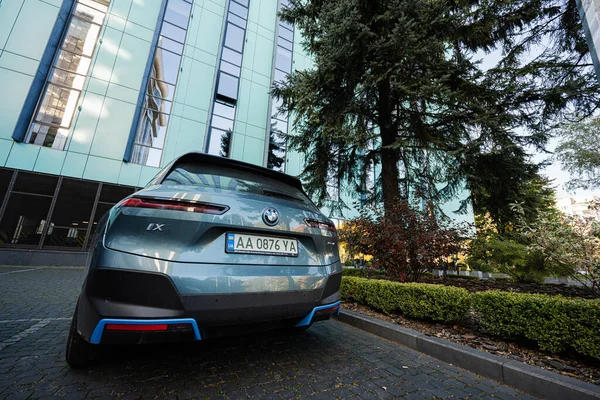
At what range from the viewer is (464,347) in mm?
2412

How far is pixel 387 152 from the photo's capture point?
6762 mm

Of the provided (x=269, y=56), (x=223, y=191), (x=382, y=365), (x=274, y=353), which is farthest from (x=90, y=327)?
(x=269, y=56)

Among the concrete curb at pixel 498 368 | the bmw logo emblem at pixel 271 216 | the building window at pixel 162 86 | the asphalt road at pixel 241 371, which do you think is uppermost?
the building window at pixel 162 86

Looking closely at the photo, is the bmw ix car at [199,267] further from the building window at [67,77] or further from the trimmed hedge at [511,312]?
the building window at [67,77]

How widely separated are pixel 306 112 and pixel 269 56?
12967 mm

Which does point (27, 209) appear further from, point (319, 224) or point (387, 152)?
point (387, 152)

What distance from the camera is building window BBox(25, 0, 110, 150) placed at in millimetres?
10680

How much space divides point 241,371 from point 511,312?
278cm

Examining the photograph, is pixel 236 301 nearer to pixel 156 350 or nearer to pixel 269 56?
pixel 156 350

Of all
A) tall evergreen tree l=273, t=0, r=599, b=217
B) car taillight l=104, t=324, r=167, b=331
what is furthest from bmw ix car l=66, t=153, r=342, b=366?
tall evergreen tree l=273, t=0, r=599, b=217

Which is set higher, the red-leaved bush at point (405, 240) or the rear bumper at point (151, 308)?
the red-leaved bush at point (405, 240)

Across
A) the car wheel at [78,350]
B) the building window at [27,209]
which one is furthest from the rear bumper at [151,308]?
the building window at [27,209]

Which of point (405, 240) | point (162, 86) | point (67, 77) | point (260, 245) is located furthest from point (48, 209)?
point (405, 240)

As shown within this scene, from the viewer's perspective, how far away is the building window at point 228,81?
1443 cm
